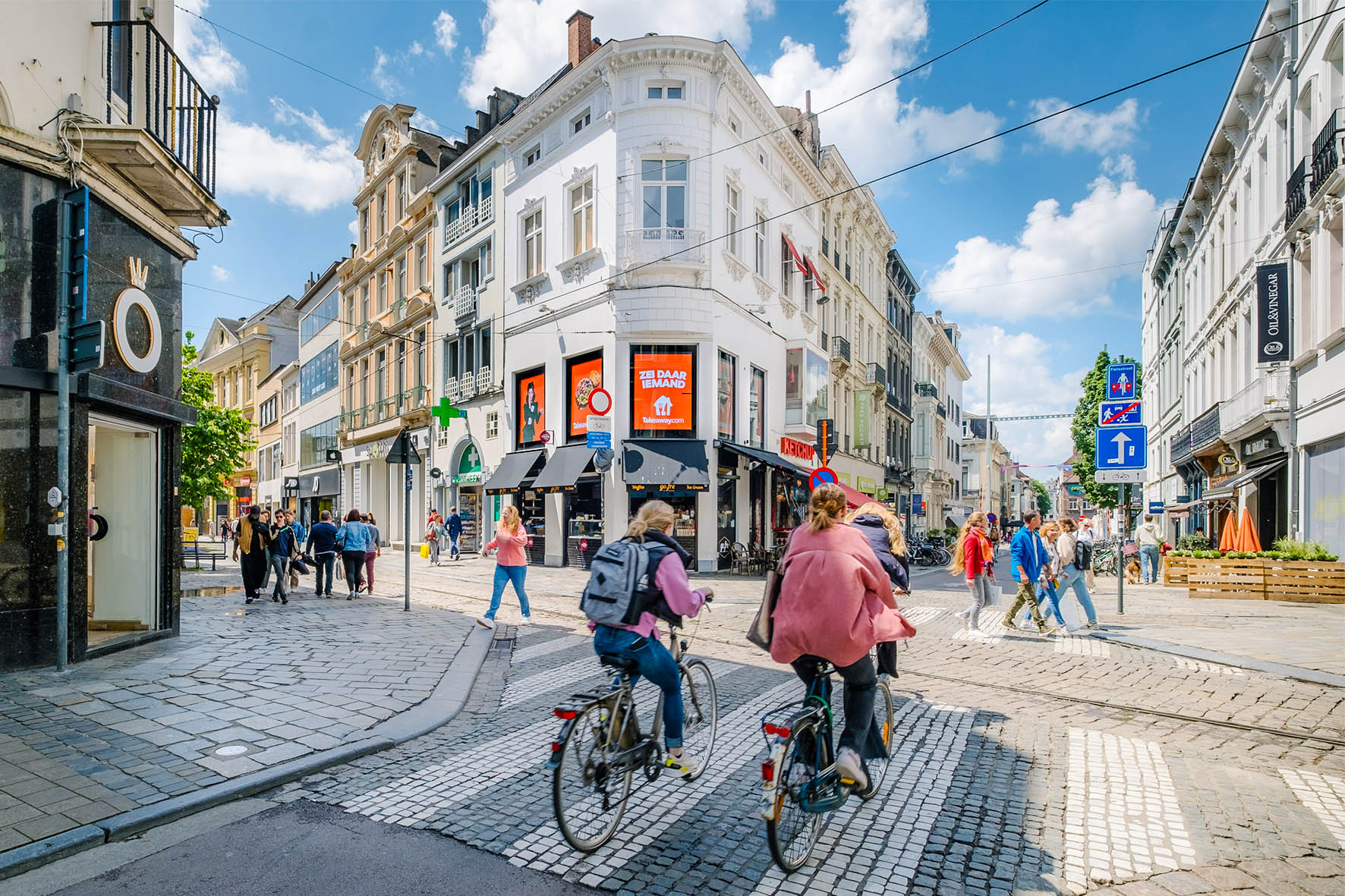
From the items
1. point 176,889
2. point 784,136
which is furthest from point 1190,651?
point 784,136

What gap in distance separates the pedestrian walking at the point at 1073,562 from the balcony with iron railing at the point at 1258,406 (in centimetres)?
1142

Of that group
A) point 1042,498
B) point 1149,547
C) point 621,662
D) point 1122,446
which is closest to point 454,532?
point 1122,446

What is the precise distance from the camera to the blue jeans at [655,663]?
419 centimetres

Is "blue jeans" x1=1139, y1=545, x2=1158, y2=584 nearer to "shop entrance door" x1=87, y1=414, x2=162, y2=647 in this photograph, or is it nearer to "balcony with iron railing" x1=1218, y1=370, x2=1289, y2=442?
"balcony with iron railing" x1=1218, y1=370, x2=1289, y2=442

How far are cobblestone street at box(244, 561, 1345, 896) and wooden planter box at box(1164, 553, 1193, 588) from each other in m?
10.7

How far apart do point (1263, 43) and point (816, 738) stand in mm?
24104

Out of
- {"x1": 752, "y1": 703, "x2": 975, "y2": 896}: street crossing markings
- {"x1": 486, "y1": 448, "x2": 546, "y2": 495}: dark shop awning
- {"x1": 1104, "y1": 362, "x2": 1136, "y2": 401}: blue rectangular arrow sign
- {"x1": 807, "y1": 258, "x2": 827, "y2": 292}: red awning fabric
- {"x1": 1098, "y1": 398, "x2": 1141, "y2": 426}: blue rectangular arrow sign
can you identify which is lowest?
{"x1": 752, "y1": 703, "x2": 975, "y2": 896}: street crossing markings

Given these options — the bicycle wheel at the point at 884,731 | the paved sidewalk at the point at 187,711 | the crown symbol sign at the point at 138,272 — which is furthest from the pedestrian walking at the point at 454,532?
the bicycle wheel at the point at 884,731

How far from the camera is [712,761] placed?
5.13 metres

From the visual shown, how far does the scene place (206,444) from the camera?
23.3 meters

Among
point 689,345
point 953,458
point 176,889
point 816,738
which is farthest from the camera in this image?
point 953,458

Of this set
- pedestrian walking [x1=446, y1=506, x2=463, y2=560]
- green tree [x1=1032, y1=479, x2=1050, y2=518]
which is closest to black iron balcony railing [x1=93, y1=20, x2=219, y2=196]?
pedestrian walking [x1=446, y1=506, x2=463, y2=560]

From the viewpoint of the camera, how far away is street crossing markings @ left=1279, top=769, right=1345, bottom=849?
421 cm

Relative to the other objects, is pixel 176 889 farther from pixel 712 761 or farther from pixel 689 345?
pixel 689 345
